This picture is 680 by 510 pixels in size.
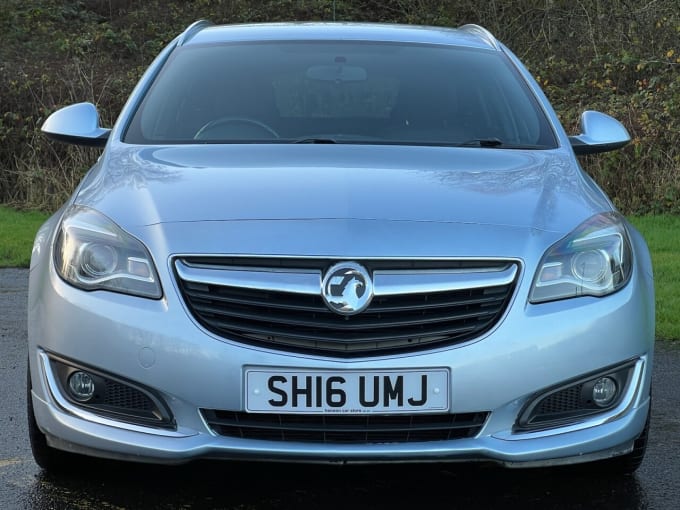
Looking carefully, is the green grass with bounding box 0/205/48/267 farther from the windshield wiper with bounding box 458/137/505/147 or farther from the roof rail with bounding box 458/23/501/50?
the windshield wiper with bounding box 458/137/505/147

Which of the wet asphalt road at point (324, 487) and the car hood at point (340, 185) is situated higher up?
the car hood at point (340, 185)

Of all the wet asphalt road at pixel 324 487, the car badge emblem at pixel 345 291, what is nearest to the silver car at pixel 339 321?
the car badge emblem at pixel 345 291

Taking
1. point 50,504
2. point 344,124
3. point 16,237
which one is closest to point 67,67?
point 16,237

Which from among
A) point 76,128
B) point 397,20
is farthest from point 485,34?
point 397,20

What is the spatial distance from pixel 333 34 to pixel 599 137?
3.98 ft

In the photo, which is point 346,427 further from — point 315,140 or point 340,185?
point 315,140

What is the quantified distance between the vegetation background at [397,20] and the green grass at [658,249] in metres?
0.48

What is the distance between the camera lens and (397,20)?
20.2m

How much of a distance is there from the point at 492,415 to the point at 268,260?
0.73 meters

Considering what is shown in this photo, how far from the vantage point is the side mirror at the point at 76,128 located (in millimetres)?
4605

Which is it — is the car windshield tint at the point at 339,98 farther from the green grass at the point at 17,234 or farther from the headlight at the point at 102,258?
the green grass at the point at 17,234

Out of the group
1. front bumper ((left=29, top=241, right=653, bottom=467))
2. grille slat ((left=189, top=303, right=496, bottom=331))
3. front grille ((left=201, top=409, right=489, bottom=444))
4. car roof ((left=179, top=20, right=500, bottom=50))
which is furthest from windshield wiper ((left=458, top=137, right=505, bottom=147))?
front grille ((left=201, top=409, right=489, bottom=444))

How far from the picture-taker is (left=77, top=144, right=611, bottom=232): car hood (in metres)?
3.47

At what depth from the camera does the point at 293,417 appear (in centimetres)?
323
